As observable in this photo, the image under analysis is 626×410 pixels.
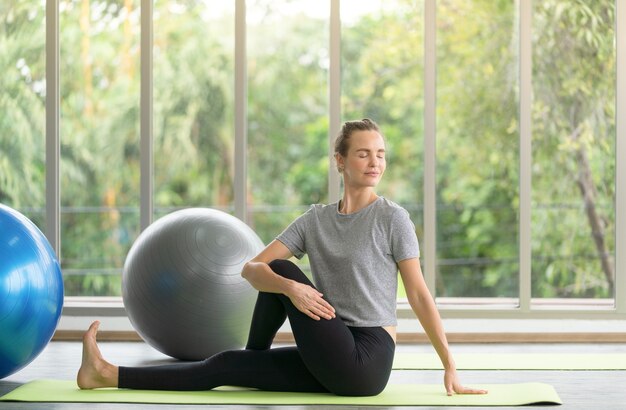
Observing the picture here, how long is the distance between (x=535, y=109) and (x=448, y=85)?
457mm

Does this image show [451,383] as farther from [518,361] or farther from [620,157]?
[620,157]

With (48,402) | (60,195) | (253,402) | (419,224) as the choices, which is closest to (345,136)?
(253,402)

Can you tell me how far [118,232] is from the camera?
5.23m

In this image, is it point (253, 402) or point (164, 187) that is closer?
point (253, 402)

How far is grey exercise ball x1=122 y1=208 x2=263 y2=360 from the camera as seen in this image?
3.91m

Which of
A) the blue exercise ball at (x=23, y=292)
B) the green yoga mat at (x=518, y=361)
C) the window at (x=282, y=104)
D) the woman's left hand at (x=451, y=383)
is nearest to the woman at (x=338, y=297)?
the woman's left hand at (x=451, y=383)

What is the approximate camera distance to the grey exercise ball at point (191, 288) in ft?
12.8

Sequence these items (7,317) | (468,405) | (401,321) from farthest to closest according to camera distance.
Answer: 1. (401,321)
2. (7,317)
3. (468,405)

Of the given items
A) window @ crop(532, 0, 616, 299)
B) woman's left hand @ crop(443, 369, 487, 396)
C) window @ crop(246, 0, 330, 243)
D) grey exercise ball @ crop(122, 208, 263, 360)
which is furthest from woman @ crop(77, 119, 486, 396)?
window @ crop(532, 0, 616, 299)

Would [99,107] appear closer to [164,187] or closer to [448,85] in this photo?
[164,187]

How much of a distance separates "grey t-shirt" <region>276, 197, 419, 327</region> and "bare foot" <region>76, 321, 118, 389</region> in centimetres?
72

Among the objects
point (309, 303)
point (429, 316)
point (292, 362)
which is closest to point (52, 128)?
point (292, 362)

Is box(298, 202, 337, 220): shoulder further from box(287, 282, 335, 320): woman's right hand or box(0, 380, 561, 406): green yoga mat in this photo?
box(0, 380, 561, 406): green yoga mat

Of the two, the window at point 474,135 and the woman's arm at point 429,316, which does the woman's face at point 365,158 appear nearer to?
the woman's arm at point 429,316
